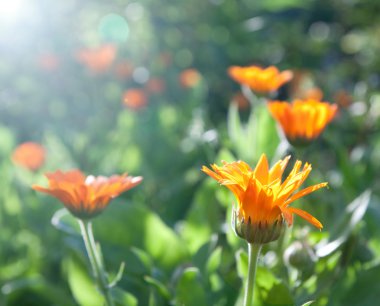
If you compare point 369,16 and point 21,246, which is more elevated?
point 21,246

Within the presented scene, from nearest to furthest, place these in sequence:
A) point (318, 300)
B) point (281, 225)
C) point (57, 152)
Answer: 1. point (281, 225)
2. point (318, 300)
3. point (57, 152)

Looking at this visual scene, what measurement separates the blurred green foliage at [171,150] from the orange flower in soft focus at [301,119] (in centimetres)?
5

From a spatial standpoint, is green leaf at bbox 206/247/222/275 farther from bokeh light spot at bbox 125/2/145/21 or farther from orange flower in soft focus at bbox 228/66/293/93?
bokeh light spot at bbox 125/2/145/21

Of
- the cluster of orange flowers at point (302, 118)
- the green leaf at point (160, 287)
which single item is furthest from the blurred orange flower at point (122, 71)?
the green leaf at point (160, 287)

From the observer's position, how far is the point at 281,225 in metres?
0.72

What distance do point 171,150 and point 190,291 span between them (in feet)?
2.68

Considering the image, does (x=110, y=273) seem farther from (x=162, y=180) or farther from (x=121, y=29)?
(x=121, y=29)

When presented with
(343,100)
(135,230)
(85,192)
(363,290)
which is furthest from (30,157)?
(343,100)

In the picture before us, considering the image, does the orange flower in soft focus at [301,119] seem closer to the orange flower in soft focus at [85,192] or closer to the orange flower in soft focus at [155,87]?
the orange flower in soft focus at [85,192]

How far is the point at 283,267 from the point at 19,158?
0.96 metres

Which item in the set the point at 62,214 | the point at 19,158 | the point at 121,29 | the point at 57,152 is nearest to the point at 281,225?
the point at 62,214

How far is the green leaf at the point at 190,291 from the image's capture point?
896mm

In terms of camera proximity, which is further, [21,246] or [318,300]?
[21,246]

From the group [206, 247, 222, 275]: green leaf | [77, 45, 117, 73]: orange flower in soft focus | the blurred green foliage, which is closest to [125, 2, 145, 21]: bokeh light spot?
the blurred green foliage
